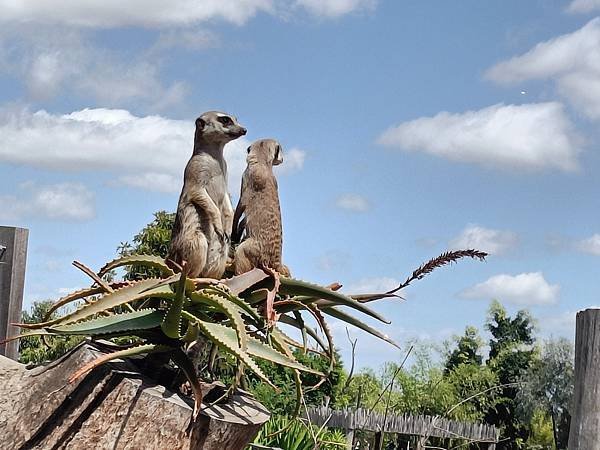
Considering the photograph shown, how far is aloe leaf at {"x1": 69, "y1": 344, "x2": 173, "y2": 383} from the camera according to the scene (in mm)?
2807

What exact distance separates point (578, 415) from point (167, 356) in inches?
113

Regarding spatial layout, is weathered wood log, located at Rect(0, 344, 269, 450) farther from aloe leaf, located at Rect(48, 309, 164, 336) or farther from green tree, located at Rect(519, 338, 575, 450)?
green tree, located at Rect(519, 338, 575, 450)

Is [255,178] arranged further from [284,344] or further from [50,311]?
[50,311]

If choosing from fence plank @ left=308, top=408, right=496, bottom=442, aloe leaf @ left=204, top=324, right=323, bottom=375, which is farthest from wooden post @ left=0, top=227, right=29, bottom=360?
fence plank @ left=308, top=408, right=496, bottom=442

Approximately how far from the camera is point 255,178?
3506 mm

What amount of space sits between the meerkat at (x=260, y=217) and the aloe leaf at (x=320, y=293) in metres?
0.17

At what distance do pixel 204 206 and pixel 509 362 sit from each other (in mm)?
20813

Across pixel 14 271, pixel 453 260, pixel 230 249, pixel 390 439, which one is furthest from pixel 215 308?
pixel 390 439

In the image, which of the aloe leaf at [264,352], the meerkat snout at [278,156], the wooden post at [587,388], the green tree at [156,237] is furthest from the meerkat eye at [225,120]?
the green tree at [156,237]

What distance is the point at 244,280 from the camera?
324 centimetres

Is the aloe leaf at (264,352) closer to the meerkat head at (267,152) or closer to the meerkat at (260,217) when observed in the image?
the meerkat at (260,217)

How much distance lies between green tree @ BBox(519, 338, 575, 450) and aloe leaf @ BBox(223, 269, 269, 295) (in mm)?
18504

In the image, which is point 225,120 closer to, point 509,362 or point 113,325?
point 113,325

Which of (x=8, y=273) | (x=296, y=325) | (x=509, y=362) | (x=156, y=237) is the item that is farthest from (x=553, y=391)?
(x=296, y=325)
